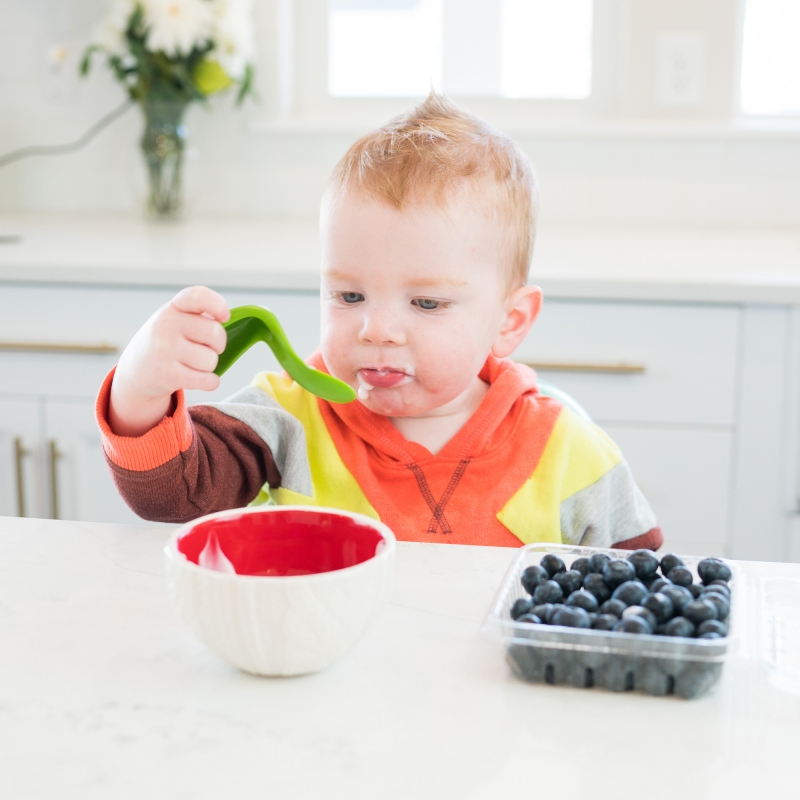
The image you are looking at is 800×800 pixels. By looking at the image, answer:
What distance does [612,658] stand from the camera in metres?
0.53

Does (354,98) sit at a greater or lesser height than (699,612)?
greater

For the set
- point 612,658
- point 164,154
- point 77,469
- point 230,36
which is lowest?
point 77,469

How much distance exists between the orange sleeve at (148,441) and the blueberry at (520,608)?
362mm

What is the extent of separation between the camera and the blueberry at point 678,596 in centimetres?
55

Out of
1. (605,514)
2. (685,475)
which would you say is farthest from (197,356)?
(685,475)

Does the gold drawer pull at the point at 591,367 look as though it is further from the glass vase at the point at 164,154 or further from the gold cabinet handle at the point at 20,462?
the glass vase at the point at 164,154

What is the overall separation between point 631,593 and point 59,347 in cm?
144

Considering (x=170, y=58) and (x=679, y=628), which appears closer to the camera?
(x=679, y=628)

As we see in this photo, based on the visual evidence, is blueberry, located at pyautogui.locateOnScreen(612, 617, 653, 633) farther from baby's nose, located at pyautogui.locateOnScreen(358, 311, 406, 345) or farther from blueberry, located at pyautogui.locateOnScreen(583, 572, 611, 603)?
baby's nose, located at pyautogui.locateOnScreen(358, 311, 406, 345)

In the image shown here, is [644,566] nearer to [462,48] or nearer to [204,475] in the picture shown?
[204,475]

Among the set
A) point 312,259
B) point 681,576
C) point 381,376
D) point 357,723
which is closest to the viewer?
point 357,723

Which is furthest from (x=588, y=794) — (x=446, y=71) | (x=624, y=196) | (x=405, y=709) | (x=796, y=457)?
(x=446, y=71)

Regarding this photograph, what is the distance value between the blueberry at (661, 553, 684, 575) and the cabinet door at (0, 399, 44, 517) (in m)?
1.46

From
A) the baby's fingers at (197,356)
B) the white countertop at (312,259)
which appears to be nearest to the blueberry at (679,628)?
the baby's fingers at (197,356)
